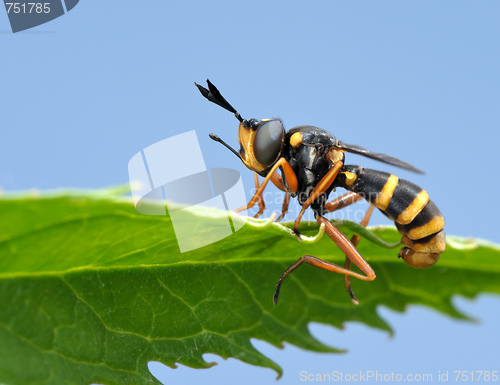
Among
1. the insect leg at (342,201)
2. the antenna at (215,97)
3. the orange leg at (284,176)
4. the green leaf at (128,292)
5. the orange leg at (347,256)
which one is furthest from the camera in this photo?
the insect leg at (342,201)

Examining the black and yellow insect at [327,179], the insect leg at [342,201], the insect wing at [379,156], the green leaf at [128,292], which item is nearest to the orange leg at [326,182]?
the black and yellow insect at [327,179]

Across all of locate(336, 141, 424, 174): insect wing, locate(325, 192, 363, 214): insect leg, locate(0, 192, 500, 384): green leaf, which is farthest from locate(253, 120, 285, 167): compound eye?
locate(0, 192, 500, 384): green leaf

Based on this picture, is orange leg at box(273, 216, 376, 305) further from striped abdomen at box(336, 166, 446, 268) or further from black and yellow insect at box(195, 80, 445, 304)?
striped abdomen at box(336, 166, 446, 268)

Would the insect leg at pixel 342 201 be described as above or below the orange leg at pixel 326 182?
below

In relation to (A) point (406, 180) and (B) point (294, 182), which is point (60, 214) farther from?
(A) point (406, 180)

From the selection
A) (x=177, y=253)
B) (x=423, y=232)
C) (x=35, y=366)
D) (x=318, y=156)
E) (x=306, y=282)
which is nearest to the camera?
(x=35, y=366)

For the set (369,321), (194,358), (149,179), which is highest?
(149,179)

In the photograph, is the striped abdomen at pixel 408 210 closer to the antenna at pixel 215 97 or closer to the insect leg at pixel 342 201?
the insect leg at pixel 342 201

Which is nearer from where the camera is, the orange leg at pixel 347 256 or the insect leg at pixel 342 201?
the orange leg at pixel 347 256

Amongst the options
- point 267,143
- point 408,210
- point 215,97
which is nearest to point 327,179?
point 267,143

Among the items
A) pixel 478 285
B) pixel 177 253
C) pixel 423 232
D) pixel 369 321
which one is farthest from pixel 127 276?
pixel 478 285
